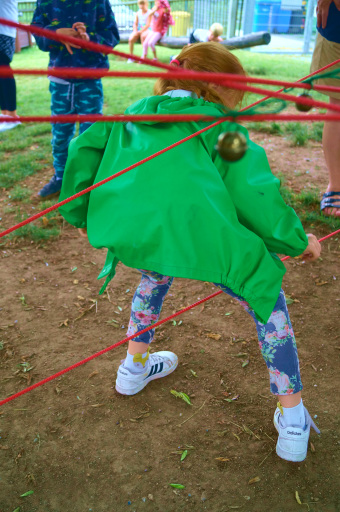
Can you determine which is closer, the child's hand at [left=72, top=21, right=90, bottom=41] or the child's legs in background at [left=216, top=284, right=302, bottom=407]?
the child's legs in background at [left=216, top=284, right=302, bottom=407]

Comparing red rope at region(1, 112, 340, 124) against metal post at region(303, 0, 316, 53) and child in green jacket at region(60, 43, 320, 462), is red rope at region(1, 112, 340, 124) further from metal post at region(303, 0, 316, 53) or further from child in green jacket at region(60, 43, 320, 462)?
metal post at region(303, 0, 316, 53)

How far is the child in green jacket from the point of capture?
4.25ft

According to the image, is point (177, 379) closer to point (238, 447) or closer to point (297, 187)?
point (238, 447)

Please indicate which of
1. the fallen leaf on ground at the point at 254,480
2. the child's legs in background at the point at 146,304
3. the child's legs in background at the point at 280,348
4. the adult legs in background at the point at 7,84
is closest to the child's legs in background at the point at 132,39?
the adult legs in background at the point at 7,84

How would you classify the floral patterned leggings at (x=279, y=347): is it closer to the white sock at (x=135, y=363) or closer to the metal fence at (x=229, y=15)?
the white sock at (x=135, y=363)

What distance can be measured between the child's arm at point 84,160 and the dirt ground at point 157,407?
795 mm

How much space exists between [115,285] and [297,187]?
1685 mm

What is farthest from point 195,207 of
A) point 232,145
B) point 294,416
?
point 294,416

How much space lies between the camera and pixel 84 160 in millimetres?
1470

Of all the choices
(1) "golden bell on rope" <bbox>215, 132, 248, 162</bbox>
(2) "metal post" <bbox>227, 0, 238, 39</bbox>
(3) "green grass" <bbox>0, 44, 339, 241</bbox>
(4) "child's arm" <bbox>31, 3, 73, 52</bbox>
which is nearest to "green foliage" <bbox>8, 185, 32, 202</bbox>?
(3) "green grass" <bbox>0, 44, 339, 241</bbox>

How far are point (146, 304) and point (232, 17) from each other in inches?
486

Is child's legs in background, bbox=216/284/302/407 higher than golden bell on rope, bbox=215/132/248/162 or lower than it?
lower

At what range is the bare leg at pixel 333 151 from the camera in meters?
2.94

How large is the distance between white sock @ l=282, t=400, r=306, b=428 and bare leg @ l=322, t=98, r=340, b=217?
5.88 feet
